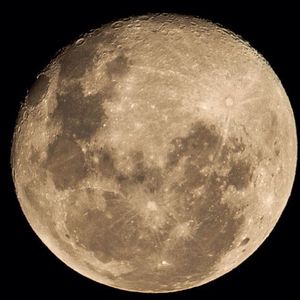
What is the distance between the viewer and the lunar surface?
169 inches

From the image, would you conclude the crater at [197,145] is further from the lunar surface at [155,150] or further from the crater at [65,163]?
the crater at [65,163]

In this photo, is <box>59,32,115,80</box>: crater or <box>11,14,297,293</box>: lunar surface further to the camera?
<box>59,32,115,80</box>: crater

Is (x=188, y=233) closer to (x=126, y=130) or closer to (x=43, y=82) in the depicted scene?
(x=126, y=130)

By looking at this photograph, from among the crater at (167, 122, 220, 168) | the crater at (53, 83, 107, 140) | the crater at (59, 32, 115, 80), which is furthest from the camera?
the crater at (59, 32, 115, 80)

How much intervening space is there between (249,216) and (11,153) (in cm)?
204

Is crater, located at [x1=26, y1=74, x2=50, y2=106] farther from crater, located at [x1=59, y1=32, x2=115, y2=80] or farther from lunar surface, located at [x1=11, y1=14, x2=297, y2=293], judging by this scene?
crater, located at [x1=59, y1=32, x2=115, y2=80]

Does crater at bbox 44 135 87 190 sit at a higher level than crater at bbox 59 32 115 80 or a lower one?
lower

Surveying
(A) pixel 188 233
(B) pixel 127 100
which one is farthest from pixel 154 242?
(B) pixel 127 100

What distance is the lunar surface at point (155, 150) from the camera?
14.1ft

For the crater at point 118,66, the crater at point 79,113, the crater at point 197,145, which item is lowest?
the crater at point 197,145

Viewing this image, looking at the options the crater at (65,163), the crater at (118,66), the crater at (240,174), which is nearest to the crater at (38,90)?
the crater at (65,163)

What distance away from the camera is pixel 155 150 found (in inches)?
168

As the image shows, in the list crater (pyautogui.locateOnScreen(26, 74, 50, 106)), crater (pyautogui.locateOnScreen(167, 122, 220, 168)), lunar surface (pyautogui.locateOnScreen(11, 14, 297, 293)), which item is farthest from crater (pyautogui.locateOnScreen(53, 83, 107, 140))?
crater (pyautogui.locateOnScreen(167, 122, 220, 168))

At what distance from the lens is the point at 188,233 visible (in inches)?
176
